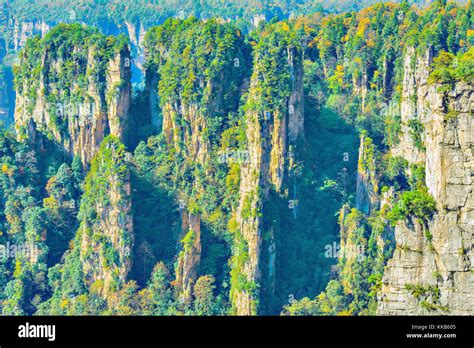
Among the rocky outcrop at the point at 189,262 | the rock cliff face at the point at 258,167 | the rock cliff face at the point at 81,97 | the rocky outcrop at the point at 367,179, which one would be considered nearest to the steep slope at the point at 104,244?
the rocky outcrop at the point at 189,262

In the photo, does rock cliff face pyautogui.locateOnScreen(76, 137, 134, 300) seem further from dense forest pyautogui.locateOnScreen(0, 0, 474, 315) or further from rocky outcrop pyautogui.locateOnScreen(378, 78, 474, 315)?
rocky outcrop pyautogui.locateOnScreen(378, 78, 474, 315)

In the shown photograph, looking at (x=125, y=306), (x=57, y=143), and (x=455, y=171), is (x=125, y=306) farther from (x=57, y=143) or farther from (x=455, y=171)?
(x=455, y=171)

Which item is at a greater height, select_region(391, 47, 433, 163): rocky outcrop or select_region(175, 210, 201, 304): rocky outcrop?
select_region(391, 47, 433, 163): rocky outcrop

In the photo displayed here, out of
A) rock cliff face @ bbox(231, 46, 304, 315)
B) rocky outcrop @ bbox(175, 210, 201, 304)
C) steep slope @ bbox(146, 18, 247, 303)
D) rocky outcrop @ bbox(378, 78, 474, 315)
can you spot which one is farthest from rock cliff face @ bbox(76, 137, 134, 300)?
rocky outcrop @ bbox(378, 78, 474, 315)

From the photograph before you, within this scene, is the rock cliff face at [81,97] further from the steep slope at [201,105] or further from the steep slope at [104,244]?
the steep slope at [104,244]

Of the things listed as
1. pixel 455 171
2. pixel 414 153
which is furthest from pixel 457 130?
pixel 414 153
